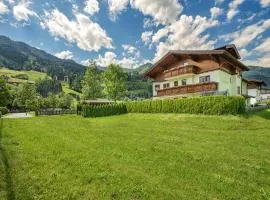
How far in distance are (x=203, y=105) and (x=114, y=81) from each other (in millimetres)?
42611

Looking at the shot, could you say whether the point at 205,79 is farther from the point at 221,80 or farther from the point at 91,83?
the point at 91,83

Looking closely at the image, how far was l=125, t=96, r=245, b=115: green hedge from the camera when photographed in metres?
24.2

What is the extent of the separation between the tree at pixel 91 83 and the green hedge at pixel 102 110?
3138 cm

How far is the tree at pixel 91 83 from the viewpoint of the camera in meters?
73.1

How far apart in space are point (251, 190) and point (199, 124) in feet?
50.4

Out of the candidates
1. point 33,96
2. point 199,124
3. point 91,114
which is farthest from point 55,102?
→ point 199,124

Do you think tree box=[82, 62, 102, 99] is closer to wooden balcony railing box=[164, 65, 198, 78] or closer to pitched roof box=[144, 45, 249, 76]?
pitched roof box=[144, 45, 249, 76]

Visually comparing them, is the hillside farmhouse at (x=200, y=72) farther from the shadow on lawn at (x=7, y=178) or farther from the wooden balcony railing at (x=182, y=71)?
the shadow on lawn at (x=7, y=178)

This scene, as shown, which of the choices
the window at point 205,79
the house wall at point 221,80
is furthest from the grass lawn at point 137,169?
the window at point 205,79

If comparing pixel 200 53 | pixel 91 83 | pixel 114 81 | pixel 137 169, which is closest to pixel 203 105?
pixel 200 53

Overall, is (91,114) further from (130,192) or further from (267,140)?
(130,192)

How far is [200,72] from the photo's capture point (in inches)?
1432

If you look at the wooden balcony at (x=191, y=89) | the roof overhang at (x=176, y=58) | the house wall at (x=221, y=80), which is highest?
the roof overhang at (x=176, y=58)

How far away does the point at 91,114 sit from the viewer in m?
42.4
